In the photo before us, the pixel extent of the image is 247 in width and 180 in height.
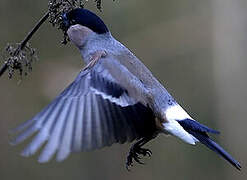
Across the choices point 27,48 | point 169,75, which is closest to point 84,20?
point 27,48

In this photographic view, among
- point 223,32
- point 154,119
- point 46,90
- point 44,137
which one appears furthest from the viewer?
point 223,32

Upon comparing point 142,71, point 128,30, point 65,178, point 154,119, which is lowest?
point 65,178

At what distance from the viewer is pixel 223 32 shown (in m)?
5.91

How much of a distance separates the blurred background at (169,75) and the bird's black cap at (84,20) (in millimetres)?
2098

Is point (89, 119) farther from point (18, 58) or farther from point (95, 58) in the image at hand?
point (95, 58)

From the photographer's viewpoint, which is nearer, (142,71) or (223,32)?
(142,71)

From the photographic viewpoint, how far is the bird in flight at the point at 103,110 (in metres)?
2.41

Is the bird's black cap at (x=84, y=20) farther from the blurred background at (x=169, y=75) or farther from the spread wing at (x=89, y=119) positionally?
the blurred background at (x=169, y=75)

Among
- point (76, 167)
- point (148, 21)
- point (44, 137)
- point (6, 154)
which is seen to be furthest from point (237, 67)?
point (44, 137)

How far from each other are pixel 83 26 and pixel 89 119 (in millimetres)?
757

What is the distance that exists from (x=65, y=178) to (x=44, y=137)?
3326mm

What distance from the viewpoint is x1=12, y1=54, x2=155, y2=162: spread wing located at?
2373mm

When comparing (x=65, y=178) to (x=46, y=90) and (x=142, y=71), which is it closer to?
(x=46, y=90)

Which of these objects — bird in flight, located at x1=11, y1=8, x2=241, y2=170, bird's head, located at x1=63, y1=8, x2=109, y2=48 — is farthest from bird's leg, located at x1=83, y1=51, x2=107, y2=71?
bird's head, located at x1=63, y1=8, x2=109, y2=48
